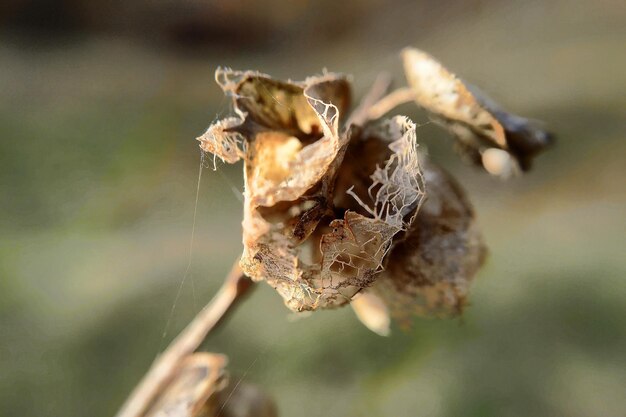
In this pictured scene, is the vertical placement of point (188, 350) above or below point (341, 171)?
below

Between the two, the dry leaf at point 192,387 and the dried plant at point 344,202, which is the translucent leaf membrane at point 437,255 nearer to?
the dried plant at point 344,202

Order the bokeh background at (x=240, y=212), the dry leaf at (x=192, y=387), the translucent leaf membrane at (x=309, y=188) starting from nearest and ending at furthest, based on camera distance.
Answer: the translucent leaf membrane at (x=309, y=188), the dry leaf at (x=192, y=387), the bokeh background at (x=240, y=212)

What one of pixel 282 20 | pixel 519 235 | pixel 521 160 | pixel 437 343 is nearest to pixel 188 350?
pixel 521 160

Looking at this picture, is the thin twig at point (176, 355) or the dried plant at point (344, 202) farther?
the thin twig at point (176, 355)

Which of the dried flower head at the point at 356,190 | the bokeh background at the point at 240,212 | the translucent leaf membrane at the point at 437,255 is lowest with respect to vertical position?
the bokeh background at the point at 240,212

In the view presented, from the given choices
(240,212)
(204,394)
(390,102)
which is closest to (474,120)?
(390,102)

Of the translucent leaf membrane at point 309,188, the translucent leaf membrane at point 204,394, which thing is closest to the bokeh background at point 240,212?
the translucent leaf membrane at point 204,394

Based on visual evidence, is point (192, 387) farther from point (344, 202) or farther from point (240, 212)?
point (240, 212)

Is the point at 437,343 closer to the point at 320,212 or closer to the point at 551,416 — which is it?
the point at 551,416
